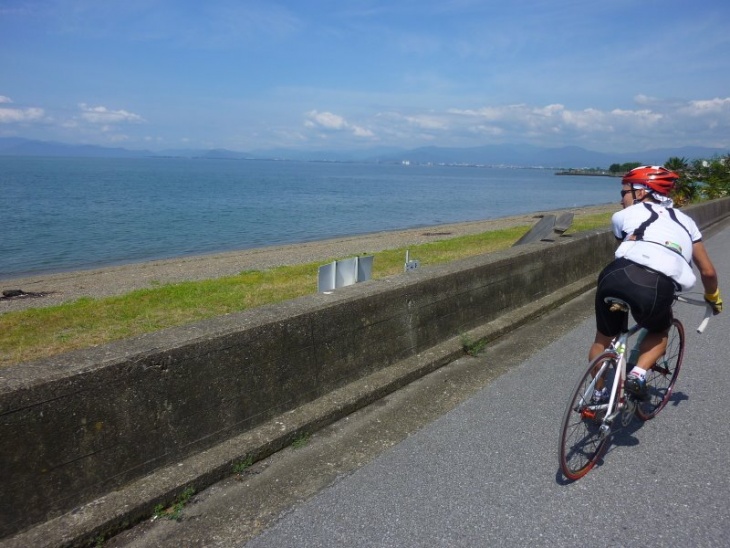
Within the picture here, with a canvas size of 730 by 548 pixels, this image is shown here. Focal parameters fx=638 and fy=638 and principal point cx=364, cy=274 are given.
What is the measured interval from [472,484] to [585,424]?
86 cm

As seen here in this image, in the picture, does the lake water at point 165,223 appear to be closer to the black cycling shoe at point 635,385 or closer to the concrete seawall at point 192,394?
the concrete seawall at point 192,394

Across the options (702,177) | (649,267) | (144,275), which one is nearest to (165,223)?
(144,275)

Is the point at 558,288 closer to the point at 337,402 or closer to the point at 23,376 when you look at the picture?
the point at 337,402

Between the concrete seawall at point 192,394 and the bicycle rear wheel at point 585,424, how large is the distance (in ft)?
5.35

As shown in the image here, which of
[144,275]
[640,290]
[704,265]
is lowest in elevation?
[144,275]

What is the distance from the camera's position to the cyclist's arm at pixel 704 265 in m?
4.20

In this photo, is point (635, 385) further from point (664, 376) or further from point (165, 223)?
point (165, 223)

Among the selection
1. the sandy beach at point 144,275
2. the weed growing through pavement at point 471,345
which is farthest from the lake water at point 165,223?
the weed growing through pavement at point 471,345

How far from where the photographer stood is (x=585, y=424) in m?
4.00

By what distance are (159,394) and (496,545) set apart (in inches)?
76.8

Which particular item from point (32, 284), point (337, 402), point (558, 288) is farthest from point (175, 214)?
point (337, 402)

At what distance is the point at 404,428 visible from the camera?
4.55 metres

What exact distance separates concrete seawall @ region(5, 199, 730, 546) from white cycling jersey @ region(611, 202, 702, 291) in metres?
2.01

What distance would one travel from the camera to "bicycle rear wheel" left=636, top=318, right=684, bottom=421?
484 centimetres
